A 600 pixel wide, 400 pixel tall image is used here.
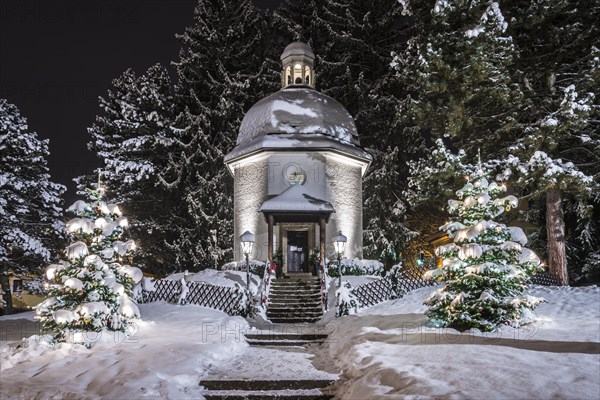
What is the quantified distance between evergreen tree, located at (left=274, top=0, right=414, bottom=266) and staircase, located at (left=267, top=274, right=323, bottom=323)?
12428 millimetres

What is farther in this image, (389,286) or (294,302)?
(294,302)

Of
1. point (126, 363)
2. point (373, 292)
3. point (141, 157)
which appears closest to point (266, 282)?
Answer: point (373, 292)

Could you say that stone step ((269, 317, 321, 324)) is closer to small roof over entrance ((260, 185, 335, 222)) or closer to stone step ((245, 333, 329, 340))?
stone step ((245, 333, 329, 340))

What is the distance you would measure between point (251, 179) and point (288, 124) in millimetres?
3308

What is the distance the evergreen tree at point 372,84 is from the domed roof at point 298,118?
6.77 m

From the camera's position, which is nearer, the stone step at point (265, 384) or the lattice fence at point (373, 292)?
the stone step at point (265, 384)

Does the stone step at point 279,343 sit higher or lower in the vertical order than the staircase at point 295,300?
lower

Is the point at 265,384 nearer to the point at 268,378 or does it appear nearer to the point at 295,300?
the point at 268,378

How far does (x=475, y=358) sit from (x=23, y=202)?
78.3 feet

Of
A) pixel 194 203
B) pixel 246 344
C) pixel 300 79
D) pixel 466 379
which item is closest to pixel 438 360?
pixel 466 379

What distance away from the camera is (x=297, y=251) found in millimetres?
23406

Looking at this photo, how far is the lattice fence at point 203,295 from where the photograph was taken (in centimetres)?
1730

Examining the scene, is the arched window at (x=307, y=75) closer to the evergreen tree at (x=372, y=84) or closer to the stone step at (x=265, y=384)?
the evergreen tree at (x=372, y=84)

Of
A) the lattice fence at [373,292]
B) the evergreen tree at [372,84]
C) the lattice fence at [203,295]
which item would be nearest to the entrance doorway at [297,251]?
the lattice fence at [203,295]
